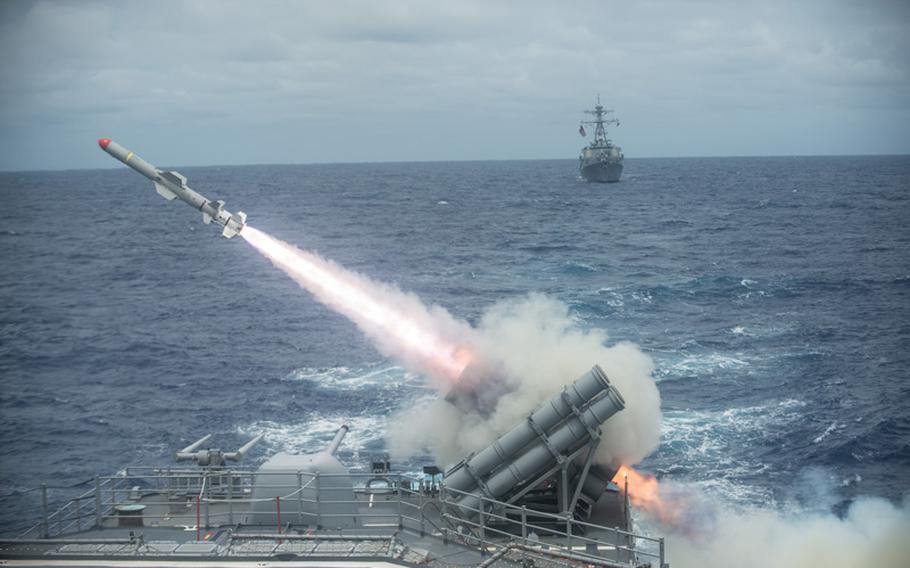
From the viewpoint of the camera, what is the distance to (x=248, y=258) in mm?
102812

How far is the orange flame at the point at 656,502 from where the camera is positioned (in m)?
33.5

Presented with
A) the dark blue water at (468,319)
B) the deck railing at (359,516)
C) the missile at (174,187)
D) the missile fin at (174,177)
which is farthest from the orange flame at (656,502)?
the missile fin at (174,177)

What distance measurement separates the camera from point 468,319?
60406 mm

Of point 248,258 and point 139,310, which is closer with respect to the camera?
point 139,310

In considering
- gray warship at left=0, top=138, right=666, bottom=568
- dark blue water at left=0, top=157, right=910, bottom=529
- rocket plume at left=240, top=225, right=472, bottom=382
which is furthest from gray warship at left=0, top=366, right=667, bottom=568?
dark blue water at left=0, top=157, right=910, bottom=529

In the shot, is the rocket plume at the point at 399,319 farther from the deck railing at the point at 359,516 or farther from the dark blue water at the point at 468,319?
the dark blue water at the point at 468,319

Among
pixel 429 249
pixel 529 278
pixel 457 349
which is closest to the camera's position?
pixel 457 349

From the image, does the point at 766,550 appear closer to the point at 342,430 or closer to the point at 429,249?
the point at 342,430

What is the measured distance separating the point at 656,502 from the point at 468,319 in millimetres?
27182

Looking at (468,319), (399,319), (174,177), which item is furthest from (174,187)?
(468,319)

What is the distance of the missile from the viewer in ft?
109

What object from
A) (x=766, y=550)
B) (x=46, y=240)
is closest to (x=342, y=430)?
(x=766, y=550)

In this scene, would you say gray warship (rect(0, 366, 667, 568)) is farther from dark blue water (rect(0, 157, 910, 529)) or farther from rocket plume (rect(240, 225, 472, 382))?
dark blue water (rect(0, 157, 910, 529))

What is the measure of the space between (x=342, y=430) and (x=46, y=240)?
351 ft
